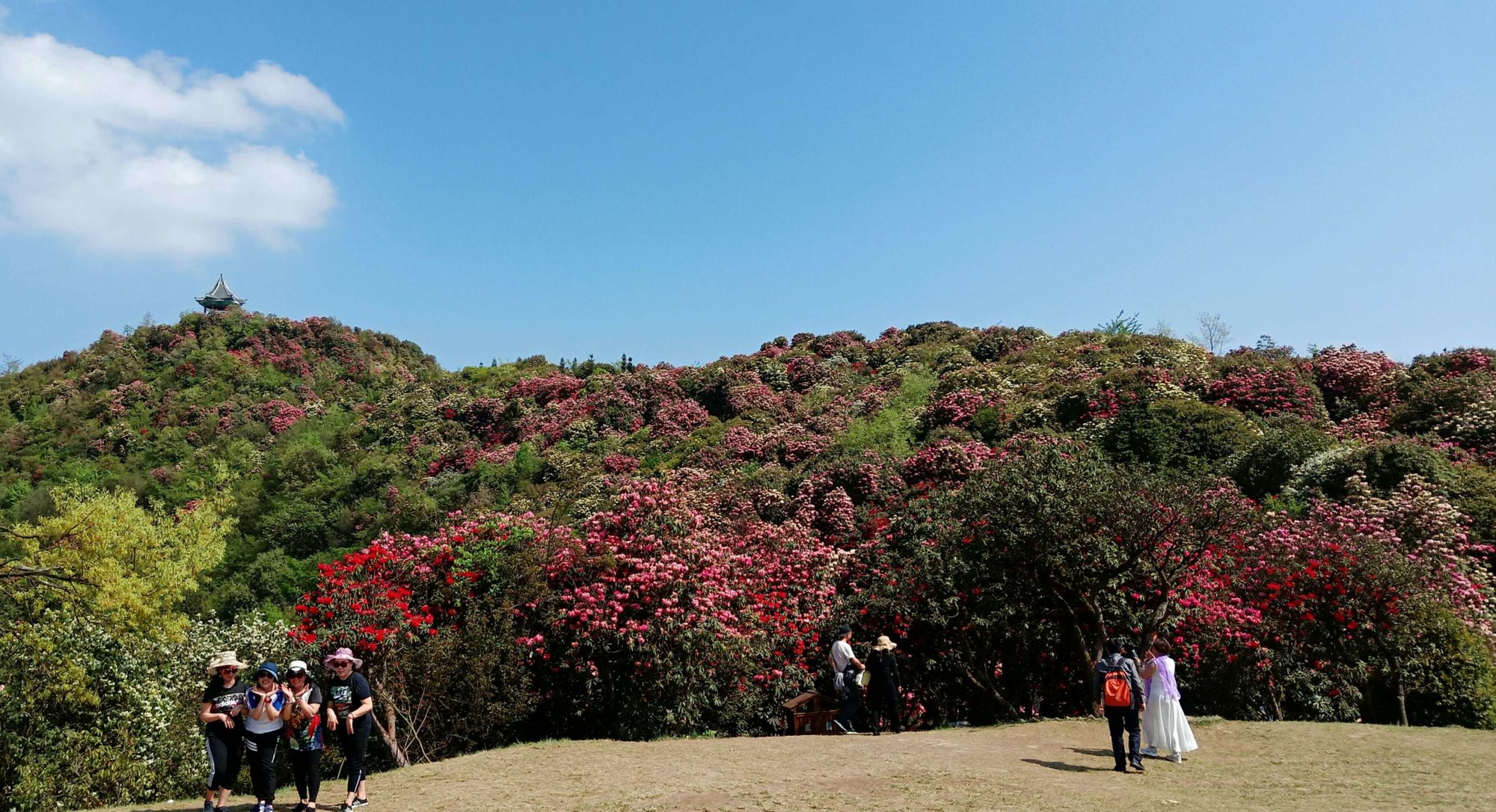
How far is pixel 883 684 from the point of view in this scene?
1102cm

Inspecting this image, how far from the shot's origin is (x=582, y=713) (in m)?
12.1

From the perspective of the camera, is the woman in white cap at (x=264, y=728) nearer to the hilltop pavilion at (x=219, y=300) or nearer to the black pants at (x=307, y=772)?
the black pants at (x=307, y=772)

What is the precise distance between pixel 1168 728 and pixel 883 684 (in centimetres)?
341

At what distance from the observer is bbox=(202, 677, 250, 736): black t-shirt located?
655 cm

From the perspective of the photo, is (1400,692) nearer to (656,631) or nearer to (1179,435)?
(656,631)

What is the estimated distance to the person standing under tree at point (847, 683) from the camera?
1110cm

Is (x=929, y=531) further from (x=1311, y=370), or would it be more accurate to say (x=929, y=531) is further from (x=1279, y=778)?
(x=1311, y=370)

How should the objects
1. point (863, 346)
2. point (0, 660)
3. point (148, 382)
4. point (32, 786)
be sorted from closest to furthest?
1. point (32, 786)
2. point (0, 660)
3. point (863, 346)
4. point (148, 382)

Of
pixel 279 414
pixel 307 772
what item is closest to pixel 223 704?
pixel 307 772

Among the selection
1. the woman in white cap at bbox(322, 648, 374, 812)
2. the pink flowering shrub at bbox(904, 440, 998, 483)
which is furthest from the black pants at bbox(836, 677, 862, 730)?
the pink flowering shrub at bbox(904, 440, 998, 483)

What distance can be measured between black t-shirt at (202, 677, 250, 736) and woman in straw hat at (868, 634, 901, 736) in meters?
7.00

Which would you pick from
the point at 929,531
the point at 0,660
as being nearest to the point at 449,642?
the point at 0,660

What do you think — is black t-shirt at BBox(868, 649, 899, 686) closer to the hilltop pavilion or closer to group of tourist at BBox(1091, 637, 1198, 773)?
group of tourist at BBox(1091, 637, 1198, 773)

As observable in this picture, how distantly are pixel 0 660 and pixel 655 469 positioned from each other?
60.7 ft
